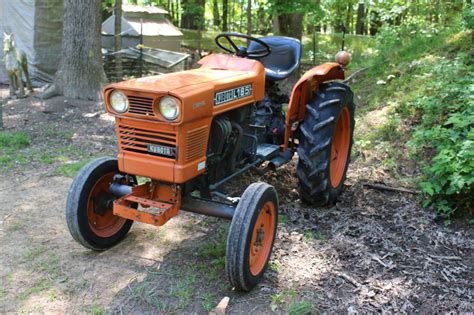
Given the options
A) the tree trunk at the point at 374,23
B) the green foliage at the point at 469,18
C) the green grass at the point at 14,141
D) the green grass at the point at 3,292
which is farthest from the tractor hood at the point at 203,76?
the tree trunk at the point at 374,23

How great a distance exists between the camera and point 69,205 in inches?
134

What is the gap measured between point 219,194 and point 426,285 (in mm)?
1575

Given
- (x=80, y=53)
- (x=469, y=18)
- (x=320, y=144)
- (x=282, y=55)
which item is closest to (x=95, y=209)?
(x=320, y=144)

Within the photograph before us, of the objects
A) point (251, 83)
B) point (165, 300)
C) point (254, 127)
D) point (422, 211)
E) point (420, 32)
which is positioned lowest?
point (165, 300)

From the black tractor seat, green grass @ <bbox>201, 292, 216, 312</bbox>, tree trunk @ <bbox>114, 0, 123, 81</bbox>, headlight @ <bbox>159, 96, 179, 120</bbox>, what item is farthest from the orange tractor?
tree trunk @ <bbox>114, 0, 123, 81</bbox>

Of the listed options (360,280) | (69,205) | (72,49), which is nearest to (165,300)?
(69,205)

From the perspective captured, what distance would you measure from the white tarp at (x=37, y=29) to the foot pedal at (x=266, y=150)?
811 centimetres

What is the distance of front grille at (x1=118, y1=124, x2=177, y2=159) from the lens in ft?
10.2

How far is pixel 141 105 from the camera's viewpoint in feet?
10.2

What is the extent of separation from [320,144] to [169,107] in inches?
66.3

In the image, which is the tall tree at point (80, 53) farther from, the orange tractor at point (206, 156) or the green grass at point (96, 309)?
the green grass at point (96, 309)

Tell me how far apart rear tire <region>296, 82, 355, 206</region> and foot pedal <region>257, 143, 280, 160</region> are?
27cm

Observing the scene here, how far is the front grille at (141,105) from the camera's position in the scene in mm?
3082

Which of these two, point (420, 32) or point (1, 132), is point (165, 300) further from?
point (420, 32)
